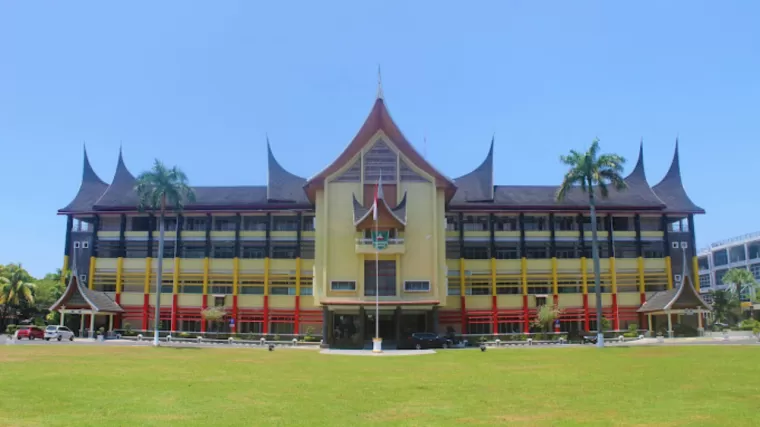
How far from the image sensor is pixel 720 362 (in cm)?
2808

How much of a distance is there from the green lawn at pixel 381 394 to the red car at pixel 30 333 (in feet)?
99.8

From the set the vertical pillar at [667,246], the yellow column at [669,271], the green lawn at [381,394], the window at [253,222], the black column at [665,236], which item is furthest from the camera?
the window at [253,222]

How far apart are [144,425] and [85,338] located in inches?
2180

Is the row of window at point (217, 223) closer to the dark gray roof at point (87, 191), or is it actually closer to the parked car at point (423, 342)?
the dark gray roof at point (87, 191)

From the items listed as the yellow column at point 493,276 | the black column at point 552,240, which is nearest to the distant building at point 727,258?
the black column at point 552,240

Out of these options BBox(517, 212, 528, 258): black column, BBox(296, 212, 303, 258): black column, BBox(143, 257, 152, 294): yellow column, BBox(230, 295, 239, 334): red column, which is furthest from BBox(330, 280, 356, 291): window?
BBox(143, 257, 152, 294): yellow column

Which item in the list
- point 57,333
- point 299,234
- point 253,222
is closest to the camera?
point 57,333

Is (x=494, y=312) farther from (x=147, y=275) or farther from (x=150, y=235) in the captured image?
(x=150, y=235)

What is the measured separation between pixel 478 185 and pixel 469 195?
1.83m

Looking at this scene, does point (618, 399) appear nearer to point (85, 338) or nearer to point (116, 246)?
point (85, 338)

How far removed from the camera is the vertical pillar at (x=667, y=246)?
225ft

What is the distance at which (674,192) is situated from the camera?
74.8 meters

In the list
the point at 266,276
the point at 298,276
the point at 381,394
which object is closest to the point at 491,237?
the point at 298,276

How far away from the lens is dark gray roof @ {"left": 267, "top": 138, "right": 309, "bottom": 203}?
2884 inches
